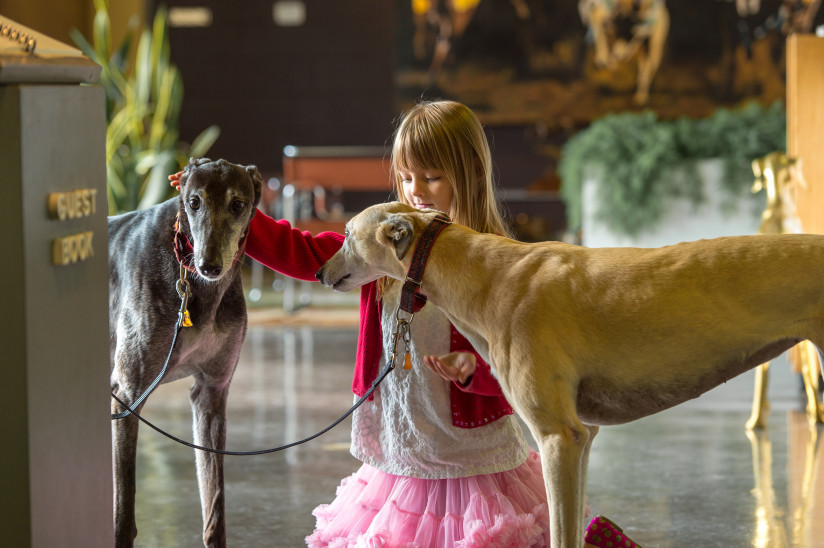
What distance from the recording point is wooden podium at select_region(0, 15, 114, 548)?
4.48 feet

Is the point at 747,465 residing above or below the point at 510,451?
below

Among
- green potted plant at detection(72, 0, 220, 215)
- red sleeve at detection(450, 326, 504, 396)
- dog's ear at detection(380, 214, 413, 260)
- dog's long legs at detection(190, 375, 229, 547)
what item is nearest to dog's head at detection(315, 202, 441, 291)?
dog's ear at detection(380, 214, 413, 260)

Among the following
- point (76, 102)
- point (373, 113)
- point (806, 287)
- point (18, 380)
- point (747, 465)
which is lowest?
point (747, 465)

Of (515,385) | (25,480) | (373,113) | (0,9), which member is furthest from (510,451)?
(373,113)

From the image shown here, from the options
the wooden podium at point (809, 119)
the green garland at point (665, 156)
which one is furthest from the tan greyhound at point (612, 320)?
the green garland at point (665, 156)

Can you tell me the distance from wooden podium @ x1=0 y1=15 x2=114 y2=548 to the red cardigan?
50 centimetres

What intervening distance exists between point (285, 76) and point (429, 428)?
27.7 ft

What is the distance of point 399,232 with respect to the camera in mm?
1676

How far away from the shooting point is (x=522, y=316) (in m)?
1.59

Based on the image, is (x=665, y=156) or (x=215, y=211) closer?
(x=215, y=211)

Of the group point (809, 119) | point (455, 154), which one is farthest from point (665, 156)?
point (455, 154)

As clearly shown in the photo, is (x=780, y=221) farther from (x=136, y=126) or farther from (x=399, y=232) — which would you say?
(x=136, y=126)

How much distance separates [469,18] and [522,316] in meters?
8.92

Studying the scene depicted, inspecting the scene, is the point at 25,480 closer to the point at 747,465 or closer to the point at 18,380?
the point at 18,380
